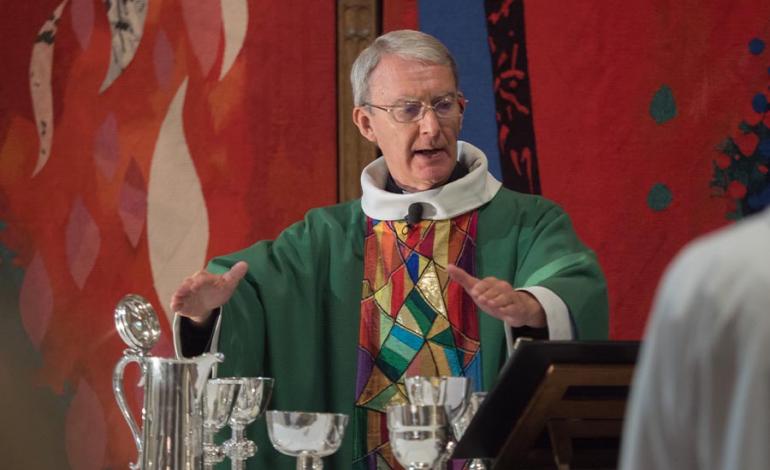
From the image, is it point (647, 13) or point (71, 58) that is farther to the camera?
point (71, 58)

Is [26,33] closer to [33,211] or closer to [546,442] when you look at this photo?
[33,211]

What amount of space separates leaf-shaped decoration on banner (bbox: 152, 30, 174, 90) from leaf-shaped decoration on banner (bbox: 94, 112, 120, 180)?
22cm

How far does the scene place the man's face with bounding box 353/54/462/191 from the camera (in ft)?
11.1

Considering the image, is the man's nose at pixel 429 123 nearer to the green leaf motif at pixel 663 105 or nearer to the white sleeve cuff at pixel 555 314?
the white sleeve cuff at pixel 555 314

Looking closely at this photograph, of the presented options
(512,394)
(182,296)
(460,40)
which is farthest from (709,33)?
(512,394)

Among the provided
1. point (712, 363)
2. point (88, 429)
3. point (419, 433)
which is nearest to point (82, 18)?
point (88, 429)

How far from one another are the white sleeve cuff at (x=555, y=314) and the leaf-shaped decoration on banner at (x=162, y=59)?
215 cm

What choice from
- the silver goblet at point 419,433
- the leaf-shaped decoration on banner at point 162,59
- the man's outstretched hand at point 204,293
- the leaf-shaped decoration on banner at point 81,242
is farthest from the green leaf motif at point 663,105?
the silver goblet at point 419,433

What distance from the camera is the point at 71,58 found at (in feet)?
15.1

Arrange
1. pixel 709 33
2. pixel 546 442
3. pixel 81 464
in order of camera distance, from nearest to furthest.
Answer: pixel 546 442 → pixel 709 33 → pixel 81 464

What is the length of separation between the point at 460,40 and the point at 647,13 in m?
0.63

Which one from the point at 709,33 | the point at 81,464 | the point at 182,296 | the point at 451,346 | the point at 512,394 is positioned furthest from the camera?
the point at 81,464

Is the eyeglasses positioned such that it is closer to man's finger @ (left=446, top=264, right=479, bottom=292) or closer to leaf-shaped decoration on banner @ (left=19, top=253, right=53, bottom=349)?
man's finger @ (left=446, top=264, right=479, bottom=292)

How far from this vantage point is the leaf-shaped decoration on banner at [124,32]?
179 inches
